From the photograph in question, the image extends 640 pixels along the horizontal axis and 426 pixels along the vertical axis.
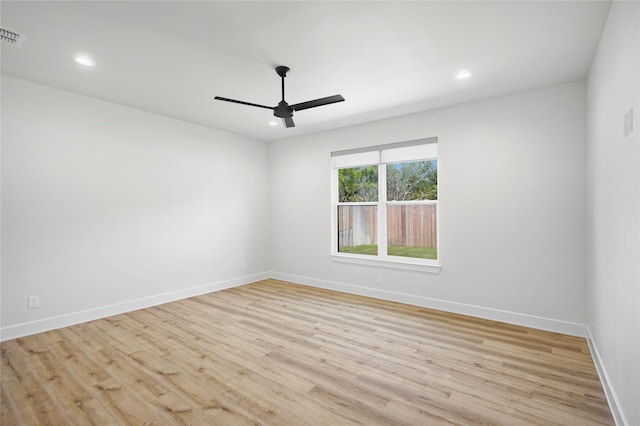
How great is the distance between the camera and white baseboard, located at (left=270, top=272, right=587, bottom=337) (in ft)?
10.8

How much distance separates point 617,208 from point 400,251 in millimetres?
2864

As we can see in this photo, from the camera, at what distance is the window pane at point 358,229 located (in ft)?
16.4

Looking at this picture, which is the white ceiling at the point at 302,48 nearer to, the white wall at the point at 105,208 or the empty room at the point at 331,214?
the empty room at the point at 331,214

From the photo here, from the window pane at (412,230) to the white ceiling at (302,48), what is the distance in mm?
1567

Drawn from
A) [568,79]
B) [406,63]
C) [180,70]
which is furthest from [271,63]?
[568,79]

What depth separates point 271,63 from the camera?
2920 mm

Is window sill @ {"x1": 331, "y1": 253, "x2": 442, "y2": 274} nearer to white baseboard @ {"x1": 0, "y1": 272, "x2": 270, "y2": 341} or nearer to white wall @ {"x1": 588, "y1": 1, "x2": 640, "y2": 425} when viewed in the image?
white wall @ {"x1": 588, "y1": 1, "x2": 640, "y2": 425}

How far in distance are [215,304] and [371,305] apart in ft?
7.53

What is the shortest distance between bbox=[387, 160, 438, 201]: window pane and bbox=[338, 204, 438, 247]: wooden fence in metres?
0.15

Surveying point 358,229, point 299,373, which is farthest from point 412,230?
point 299,373

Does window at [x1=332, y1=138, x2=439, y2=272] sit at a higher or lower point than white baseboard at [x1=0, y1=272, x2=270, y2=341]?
higher

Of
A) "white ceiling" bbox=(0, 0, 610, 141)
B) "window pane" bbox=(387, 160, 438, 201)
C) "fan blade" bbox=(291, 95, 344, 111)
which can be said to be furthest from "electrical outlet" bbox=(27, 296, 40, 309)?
"window pane" bbox=(387, 160, 438, 201)

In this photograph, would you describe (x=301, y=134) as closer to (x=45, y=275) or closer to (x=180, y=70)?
(x=180, y=70)

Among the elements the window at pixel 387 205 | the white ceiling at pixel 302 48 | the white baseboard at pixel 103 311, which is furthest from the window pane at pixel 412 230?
the white baseboard at pixel 103 311
